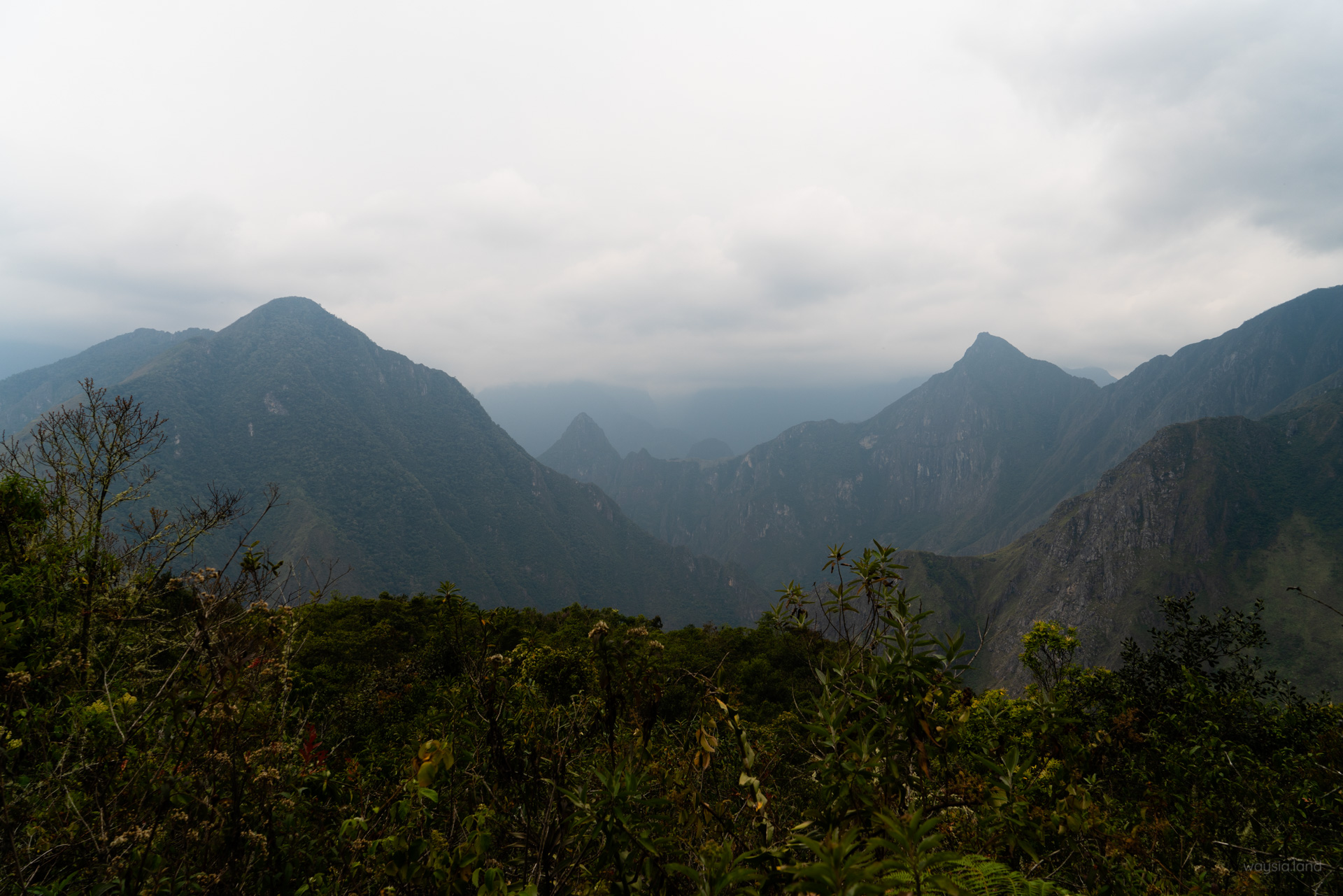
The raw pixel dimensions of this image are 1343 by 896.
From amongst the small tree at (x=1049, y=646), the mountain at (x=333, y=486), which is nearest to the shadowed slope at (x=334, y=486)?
the mountain at (x=333, y=486)

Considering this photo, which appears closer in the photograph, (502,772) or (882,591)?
(502,772)

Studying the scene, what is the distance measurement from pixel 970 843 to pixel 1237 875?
3.02m

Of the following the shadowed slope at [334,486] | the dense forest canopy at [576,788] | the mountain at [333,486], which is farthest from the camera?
the shadowed slope at [334,486]

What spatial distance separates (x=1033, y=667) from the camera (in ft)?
40.6

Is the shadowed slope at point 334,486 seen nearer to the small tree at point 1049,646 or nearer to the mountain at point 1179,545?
the mountain at point 1179,545

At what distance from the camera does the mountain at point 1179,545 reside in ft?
384

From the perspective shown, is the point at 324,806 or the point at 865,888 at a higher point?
the point at 865,888

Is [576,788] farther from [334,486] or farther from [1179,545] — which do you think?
[334,486]

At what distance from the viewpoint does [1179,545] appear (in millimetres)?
133875

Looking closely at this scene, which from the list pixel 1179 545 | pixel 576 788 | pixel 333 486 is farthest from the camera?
pixel 333 486

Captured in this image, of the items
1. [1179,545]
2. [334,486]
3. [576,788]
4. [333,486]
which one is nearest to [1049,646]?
[576,788]

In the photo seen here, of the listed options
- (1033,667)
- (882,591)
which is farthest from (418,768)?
(1033,667)

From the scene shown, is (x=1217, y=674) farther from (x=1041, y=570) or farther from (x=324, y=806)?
(x=1041, y=570)

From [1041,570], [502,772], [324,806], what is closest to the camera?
[502,772]
